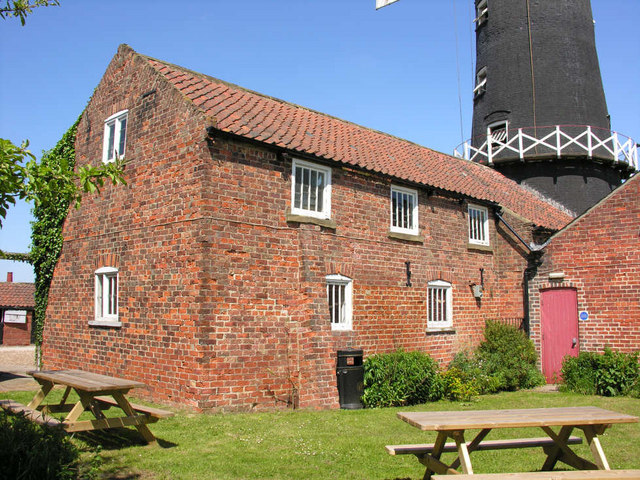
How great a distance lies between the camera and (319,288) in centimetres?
1201

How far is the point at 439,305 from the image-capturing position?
15.8m

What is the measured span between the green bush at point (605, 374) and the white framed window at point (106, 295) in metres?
11.4

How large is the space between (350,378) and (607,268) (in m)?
8.65

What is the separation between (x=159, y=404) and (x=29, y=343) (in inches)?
1126

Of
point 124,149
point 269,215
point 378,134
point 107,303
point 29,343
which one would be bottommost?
point 29,343

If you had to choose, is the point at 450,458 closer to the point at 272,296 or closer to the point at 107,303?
the point at 272,296

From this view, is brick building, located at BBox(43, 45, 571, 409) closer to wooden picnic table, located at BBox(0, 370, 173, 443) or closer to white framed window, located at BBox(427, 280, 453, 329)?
white framed window, located at BBox(427, 280, 453, 329)

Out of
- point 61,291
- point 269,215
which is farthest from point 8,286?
point 269,215

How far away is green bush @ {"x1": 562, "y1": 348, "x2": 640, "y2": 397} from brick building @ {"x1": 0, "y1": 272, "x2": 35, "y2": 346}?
3090 cm

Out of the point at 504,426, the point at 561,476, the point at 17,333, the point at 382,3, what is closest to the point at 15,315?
the point at 17,333

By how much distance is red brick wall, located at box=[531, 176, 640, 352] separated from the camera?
1535 cm

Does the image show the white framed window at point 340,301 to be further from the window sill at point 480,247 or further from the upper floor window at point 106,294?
the window sill at point 480,247

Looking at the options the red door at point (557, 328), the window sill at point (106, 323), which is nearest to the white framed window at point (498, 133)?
the red door at point (557, 328)

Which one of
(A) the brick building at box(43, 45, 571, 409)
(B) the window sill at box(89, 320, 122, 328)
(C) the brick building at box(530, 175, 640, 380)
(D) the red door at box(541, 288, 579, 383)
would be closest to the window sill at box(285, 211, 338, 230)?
(A) the brick building at box(43, 45, 571, 409)
